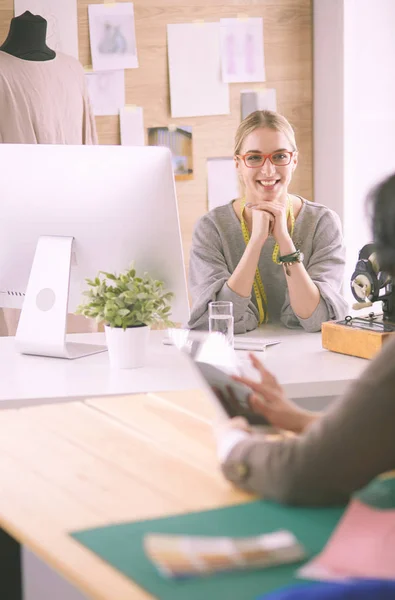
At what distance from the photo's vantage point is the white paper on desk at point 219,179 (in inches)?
172

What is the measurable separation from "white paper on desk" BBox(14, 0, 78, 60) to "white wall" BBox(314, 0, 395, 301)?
112 cm

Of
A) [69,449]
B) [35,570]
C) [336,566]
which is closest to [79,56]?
[69,449]

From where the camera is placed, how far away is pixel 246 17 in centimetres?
432

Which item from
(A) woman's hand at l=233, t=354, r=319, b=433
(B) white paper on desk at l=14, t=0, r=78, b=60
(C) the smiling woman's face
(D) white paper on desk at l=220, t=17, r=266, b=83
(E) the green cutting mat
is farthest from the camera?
(D) white paper on desk at l=220, t=17, r=266, b=83

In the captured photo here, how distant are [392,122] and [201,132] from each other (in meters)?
0.89

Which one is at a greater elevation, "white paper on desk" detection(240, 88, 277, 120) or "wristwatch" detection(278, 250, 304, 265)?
"white paper on desk" detection(240, 88, 277, 120)

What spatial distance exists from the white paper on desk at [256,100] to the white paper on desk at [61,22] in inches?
31.3

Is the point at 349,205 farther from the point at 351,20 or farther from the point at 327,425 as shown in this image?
the point at 327,425

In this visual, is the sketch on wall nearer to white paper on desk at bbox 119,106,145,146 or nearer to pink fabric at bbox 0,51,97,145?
white paper on desk at bbox 119,106,145,146

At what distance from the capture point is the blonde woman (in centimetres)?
276

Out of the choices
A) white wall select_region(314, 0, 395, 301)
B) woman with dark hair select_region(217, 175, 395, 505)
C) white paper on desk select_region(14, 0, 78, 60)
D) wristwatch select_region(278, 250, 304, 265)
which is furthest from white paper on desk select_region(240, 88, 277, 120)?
woman with dark hair select_region(217, 175, 395, 505)

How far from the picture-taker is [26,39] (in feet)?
11.3

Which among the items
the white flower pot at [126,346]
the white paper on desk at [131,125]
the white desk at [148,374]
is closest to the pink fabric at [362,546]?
the white desk at [148,374]

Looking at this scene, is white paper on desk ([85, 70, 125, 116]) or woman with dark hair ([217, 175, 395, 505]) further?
white paper on desk ([85, 70, 125, 116])
